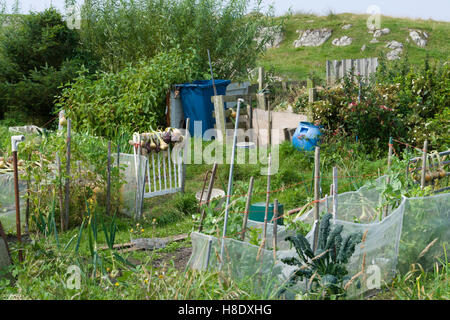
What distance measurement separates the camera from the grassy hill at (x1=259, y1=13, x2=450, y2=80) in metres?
18.9

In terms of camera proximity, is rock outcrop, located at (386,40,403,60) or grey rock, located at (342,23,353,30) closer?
rock outcrop, located at (386,40,403,60)

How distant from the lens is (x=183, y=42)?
10.3 metres

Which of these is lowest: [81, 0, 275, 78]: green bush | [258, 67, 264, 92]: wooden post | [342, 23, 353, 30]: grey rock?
[258, 67, 264, 92]: wooden post

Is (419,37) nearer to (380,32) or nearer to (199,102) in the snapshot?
(380,32)

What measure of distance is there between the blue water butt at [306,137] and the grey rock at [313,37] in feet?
52.5

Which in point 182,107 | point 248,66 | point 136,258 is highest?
point 248,66

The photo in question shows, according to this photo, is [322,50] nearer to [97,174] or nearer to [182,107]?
[182,107]

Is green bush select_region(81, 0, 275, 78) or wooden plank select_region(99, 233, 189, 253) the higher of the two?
green bush select_region(81, 0, 275, 78)

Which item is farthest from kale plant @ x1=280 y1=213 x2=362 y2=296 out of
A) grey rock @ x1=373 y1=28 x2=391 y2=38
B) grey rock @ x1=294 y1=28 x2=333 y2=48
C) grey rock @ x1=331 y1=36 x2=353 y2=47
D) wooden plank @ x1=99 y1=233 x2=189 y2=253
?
grey rock @ x1=294 y1=28 x2=333 y2=48

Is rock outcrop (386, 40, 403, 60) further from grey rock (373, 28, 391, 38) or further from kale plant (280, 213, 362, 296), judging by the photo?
kale plant (280, 213, 362, 296)

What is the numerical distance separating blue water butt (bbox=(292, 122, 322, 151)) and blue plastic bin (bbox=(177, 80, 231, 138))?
6.40 ft

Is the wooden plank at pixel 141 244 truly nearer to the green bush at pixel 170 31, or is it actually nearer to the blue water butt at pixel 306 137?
the blue water butt at pixel 306 137
